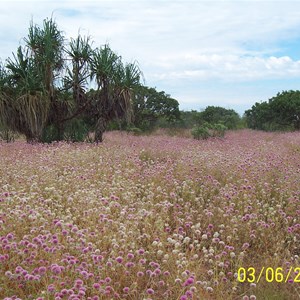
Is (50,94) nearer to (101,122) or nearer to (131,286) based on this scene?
(101,122)

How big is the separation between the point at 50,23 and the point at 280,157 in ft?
28.3

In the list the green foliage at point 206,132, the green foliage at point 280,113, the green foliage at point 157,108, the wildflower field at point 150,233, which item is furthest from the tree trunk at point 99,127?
the green foliage at point 280,113

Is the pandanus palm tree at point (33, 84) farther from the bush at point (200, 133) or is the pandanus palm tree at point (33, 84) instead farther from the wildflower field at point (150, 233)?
the bush at point (200, 133)

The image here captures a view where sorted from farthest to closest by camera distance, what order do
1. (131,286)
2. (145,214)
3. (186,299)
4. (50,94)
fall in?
(50,94) → (145,214) → (131,286) → (186,299)

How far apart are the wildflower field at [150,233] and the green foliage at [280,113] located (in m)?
17.1

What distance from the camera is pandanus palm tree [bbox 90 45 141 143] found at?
1282cm

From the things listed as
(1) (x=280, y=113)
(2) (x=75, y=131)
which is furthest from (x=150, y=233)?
(1) (x=280, y=113)

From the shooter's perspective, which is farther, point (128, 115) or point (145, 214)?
point (128, 115)

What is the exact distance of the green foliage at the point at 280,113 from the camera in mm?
23531

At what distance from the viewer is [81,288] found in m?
2.59

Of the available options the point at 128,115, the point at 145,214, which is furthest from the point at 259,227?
the point at 128,115

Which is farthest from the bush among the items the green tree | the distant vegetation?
the green tree

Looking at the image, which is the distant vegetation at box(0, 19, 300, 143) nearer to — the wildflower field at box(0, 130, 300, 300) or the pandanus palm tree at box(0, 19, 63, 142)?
the pandanus palm tree at box(0, 19, 63, 142)

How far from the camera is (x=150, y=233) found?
4.21 meters
